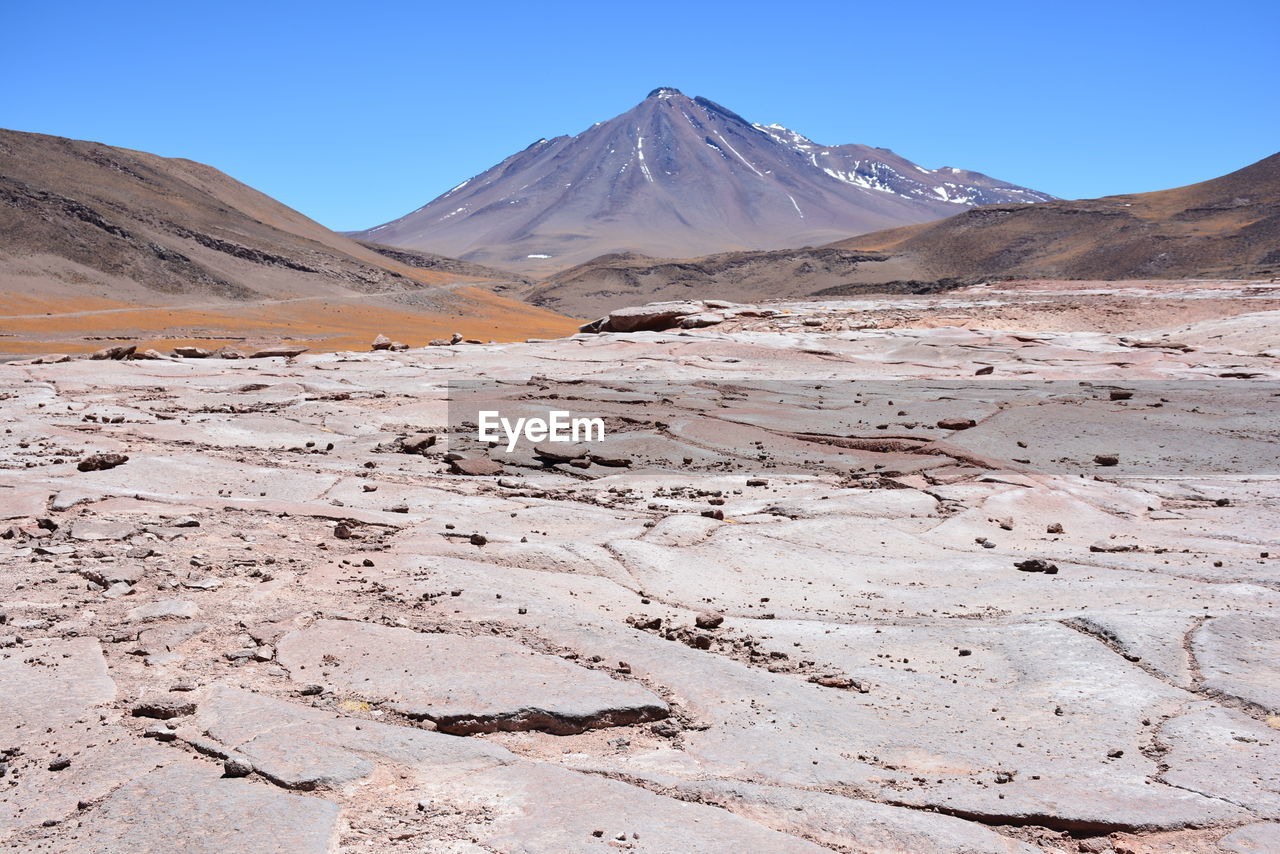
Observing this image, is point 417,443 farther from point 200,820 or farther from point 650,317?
point 650,317

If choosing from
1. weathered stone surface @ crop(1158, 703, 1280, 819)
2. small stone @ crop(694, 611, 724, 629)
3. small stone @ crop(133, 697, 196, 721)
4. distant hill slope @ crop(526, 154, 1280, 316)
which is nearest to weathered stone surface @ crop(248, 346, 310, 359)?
small stone @ crop(694, 611, 724, 629)

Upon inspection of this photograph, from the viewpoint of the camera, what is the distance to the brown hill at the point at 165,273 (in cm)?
3008

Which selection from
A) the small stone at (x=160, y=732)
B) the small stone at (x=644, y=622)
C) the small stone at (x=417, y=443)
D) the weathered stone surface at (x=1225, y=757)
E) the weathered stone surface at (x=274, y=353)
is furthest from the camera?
the weathered stone surface at (x=274, y=353)

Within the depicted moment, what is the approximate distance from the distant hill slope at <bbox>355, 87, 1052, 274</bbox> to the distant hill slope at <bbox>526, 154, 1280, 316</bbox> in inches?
1832

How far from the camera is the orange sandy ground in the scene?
24875 mm

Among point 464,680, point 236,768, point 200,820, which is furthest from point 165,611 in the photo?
point 200,820

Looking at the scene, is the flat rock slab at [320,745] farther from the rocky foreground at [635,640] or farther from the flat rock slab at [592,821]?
the flat rock slab at [592,821]

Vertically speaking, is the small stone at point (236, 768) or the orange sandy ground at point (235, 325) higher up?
the orange sandy ground at point (235, 325)

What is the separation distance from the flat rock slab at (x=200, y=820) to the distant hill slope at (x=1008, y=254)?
4401 cm

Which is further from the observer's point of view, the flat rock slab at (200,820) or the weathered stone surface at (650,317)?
the weathered stone surface at (650,317)

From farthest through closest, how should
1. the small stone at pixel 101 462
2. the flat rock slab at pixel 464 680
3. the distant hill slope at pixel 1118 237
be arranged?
the distant hill slope at pixel 1118 237, the small stone at pixel 101 462, the flat rock slab at pixel 464 680

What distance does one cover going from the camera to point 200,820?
2.48 m

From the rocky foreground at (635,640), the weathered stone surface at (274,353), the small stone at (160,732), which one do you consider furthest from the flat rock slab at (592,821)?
the weathered stone surface at (274,353)

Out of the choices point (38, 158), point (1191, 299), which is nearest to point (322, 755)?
point (1191, 299)
